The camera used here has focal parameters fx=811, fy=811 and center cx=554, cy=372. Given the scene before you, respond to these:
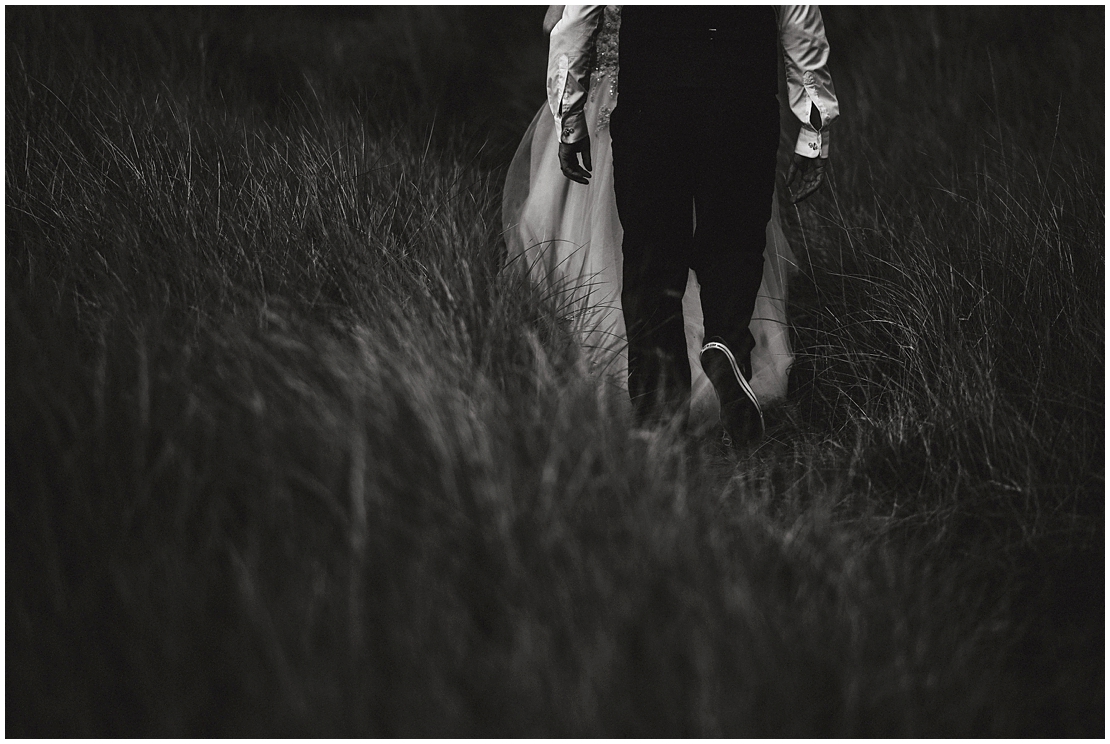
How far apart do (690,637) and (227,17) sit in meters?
4.08

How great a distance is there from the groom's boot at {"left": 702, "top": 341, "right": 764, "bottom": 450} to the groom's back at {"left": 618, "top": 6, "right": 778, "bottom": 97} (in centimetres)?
61

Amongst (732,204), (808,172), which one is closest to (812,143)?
(808,172)

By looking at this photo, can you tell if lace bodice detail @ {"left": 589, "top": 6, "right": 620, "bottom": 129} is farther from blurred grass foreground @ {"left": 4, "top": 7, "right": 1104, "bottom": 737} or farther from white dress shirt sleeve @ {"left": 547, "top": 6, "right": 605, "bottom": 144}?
blurred grass foreground @ {"left": 4, "top": 7, "right": 1104, "bottom": 737}

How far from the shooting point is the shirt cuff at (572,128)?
6.38 feet

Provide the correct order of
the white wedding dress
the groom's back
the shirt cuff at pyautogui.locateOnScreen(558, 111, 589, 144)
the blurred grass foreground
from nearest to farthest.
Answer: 1. the blurred grass foreground
2. the groom's back
3. the shirt cuff at pyautogui.locateOnScreen(558, 111, 589, 144)
4. the white wedding dress

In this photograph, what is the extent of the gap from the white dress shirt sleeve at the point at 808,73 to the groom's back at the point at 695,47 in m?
0.07

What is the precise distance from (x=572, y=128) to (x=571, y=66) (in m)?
0.14

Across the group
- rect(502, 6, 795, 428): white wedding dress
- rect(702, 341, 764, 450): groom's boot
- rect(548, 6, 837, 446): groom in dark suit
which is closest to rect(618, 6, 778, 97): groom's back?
rect(548, 6, 837, 446): groom in dark suit

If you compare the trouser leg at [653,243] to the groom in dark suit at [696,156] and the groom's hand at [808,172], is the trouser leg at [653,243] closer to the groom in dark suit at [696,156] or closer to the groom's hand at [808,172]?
the groom in dark suit at [696,156]

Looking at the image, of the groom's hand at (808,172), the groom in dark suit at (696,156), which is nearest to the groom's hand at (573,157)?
the groom in dark suit at (696,156)

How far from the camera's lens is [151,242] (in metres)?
2.00

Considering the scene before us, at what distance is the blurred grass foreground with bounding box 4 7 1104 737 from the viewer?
1031 mm

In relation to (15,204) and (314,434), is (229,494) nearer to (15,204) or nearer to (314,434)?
(314,434)

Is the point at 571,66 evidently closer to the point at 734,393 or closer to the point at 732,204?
the point at 732,204
